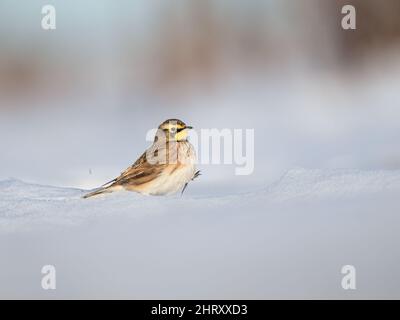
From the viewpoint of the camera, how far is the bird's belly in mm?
1799

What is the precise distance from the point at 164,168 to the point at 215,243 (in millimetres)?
273

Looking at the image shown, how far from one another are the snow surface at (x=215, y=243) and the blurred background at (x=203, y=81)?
0.53ft

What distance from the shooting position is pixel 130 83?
1.99 metres

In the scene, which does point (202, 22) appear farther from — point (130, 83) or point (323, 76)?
point (323, 76)

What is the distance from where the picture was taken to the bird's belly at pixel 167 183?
180cm

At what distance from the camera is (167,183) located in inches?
70.9
